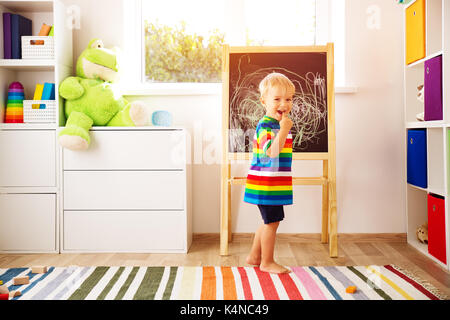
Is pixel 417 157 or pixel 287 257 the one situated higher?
pixel 417 157

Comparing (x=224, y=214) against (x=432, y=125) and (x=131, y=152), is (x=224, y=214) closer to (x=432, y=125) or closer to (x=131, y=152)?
(x=131, y=152)

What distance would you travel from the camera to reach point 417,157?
242 cm

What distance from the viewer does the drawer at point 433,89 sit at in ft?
7.07

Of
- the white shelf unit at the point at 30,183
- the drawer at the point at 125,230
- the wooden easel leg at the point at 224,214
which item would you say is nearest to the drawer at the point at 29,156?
the white shelf unit at the point at 30,183

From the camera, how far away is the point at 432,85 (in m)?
2.22

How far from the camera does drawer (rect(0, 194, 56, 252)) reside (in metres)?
→ 2.40

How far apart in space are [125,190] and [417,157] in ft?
5.32

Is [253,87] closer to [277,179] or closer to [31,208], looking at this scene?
[277,179]

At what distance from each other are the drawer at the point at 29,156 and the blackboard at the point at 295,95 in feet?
3.27

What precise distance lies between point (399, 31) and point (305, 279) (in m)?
1.69

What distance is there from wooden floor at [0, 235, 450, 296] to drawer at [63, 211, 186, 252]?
57mm

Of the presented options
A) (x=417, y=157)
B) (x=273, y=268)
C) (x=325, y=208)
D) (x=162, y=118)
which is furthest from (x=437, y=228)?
(x=162, y=118)

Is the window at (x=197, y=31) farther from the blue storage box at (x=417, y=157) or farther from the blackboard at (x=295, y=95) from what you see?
the blue storage box at (x=417, y=157)
